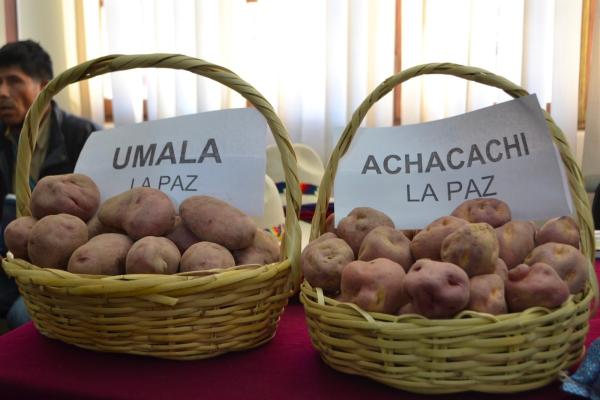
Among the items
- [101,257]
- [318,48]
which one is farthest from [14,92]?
[101,257]

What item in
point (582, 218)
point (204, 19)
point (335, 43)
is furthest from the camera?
point (204, 19)

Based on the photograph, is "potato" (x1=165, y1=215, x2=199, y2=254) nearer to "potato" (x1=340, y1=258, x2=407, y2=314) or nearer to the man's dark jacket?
"potato" (x1=340, y1=258, x2=407, y2=314)

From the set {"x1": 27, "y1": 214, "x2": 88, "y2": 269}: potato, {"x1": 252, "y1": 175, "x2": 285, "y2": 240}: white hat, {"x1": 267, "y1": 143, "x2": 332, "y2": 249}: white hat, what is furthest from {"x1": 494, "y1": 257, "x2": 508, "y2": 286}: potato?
{"x1": 267, "y1": 143, "x2": 332, "y2": 249}: white hat

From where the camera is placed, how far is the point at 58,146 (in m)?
1.81

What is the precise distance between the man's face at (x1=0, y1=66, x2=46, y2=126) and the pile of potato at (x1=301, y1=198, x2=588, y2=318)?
5.17ft

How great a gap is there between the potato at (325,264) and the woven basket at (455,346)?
0.03 metres

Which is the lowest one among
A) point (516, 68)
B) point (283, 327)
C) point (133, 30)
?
point (283, 327)

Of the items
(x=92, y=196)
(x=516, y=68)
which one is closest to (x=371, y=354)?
(x=92, y=196)

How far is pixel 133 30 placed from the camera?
2.46 meters

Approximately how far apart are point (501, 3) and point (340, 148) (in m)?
1.62

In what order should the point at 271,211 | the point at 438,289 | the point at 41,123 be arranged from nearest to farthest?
the point at 438,289
the point at 271,211
the point at 41,123

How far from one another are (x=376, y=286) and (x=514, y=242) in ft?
0.53

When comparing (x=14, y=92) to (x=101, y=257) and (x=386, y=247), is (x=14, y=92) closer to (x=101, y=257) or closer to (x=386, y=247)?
(x=101, y=257)

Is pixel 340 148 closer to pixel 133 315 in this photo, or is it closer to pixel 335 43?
pixel 133 315
